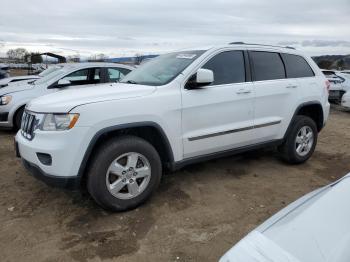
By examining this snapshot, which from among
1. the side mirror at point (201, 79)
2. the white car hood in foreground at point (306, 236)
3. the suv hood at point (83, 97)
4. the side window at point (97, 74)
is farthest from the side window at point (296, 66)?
the side window at point (97, 74)

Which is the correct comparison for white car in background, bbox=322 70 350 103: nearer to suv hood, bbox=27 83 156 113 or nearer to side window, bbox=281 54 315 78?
side window, bbox=281 54 315 78

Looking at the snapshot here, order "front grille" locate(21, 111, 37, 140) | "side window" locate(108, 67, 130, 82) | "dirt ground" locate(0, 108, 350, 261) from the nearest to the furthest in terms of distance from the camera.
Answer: "dirt ground" locate(0, 108, 350, 261) → "front grille" locate(21, 111, 37, 140) → "side window" locate(108, 67, 130, 82)

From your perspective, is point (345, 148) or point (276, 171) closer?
point (276, 171)

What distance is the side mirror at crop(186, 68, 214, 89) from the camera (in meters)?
3.97

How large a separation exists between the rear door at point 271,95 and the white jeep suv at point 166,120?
14mm

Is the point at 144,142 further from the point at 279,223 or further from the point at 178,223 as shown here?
the point at 279,223

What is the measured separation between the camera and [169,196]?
14.1ft

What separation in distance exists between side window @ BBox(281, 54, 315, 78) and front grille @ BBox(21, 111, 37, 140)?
357cm

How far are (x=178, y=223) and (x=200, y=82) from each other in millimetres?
1545

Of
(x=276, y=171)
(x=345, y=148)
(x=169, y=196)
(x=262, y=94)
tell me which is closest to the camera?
(x=169, y=196)

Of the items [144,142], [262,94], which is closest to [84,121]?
[144,142]

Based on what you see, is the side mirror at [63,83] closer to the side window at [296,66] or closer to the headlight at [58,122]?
the headlight at [58,122]

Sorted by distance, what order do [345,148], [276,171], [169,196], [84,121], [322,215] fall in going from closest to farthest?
[322,215] < [84,121] < [169,196] < [276,171] < [345,148]

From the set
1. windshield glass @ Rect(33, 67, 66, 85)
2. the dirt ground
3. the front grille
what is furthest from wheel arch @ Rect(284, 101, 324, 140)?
windshield glass @ Rect(33, 67, 66, 85)
